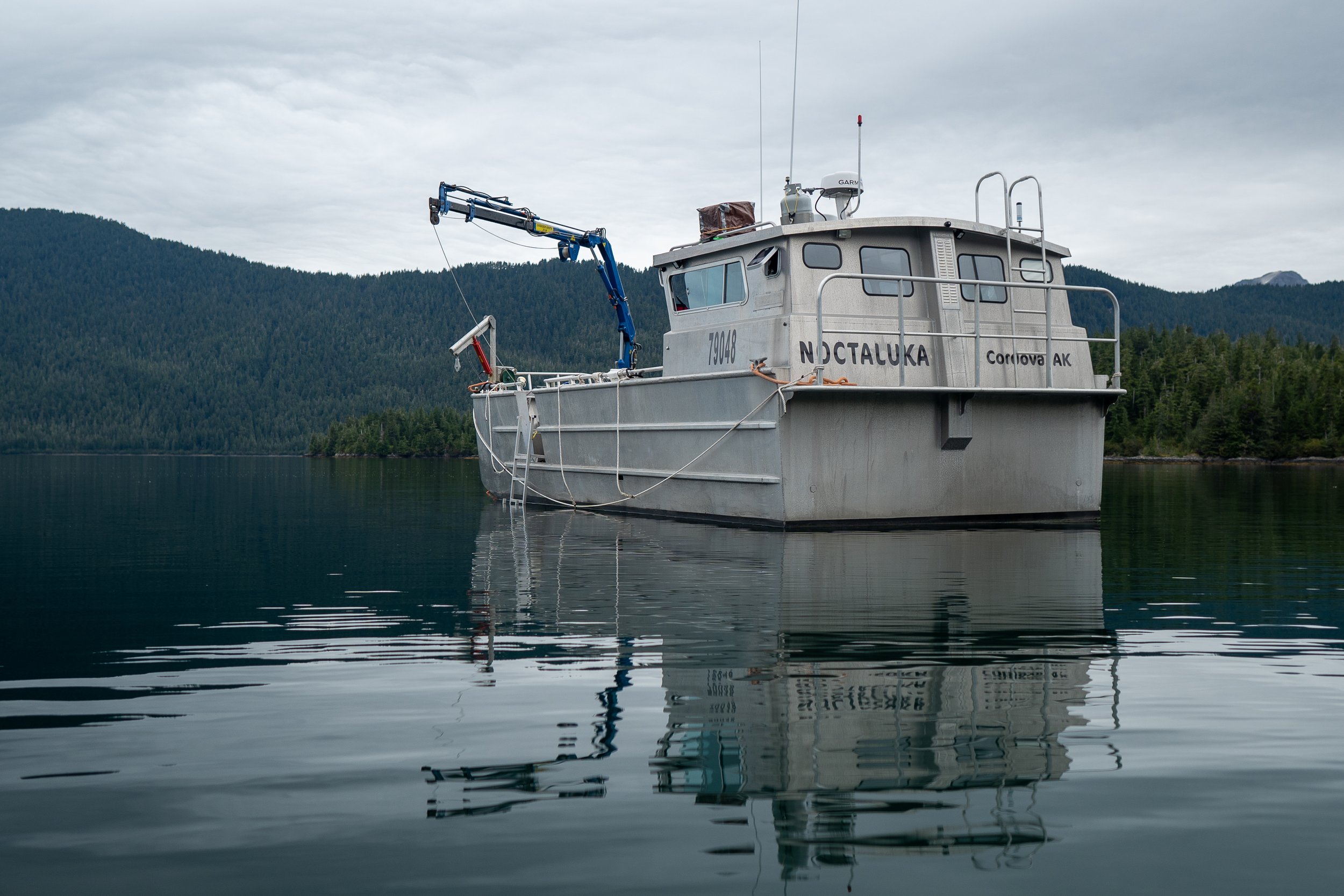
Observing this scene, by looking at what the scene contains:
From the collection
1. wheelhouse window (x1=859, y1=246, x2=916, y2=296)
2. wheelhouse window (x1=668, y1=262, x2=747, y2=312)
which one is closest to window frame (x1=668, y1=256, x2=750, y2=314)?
wheelhouse window (x1=668, y1=262, x2=747, y2=312)

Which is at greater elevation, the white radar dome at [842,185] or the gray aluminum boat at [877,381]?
the white radar dome at [842,185]

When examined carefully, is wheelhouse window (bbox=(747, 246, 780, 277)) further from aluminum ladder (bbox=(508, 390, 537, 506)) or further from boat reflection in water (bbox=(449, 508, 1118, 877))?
aluminum ladder (bbox=(508, 390, 537, 506))

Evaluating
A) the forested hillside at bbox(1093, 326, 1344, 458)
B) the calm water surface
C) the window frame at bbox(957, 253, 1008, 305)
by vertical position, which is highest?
the forested hillside at bbox(1093, 326, 1344, 458)

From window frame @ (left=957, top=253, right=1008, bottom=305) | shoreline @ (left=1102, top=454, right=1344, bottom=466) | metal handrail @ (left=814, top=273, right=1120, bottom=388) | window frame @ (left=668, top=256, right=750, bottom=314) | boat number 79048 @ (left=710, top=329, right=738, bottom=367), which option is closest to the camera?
metal handrail @ (left=814, top=273, right=1120, bottom=388)

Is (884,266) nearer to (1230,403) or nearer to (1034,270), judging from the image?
(1034,270)

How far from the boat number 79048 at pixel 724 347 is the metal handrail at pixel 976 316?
1443 mm

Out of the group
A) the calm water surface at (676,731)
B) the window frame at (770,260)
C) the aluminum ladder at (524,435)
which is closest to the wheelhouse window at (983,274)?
the window frame at (770,260)

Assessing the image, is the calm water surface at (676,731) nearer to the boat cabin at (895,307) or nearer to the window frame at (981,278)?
the boat cabin at (895,307)

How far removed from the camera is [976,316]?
45.8 feet

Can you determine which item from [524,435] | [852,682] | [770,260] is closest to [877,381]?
[770,260]

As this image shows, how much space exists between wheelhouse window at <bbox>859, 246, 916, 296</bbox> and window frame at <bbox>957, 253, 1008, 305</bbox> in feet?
2.24

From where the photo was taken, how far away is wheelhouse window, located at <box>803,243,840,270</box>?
48.5ft

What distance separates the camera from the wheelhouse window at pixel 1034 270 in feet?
52.1

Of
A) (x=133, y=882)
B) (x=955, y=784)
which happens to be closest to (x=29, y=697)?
(x=133, y=882)
